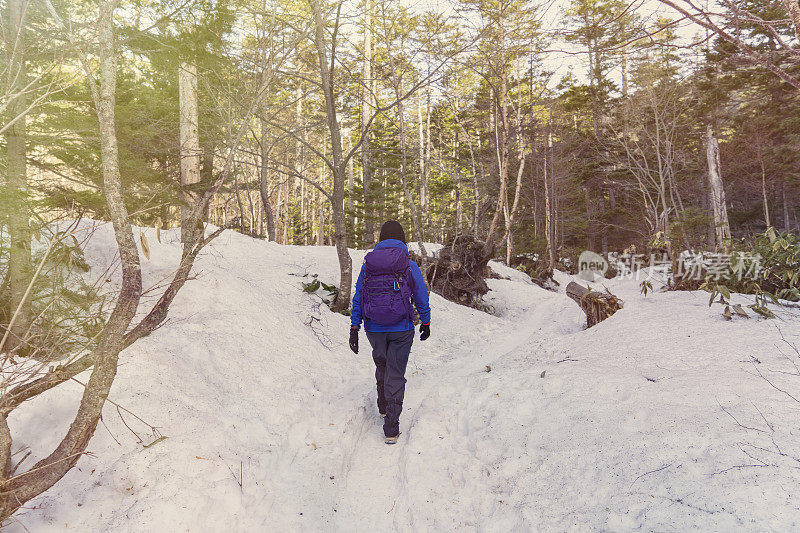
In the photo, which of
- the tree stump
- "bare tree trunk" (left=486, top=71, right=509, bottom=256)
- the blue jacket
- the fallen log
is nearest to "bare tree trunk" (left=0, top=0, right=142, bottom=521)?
the blue jacket

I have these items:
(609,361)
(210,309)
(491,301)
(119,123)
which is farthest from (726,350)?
(119,123)

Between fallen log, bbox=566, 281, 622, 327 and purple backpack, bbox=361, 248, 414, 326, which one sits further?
fallen log, bbox=566, 281, 622, 327

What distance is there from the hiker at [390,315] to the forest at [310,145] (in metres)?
1.68

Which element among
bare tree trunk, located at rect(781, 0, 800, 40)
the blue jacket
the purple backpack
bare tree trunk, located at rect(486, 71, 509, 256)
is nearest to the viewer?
bare tree trunk, located at rect(781, 0, 800, 40)

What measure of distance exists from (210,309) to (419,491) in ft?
13.2

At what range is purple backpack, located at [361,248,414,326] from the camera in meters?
4.09

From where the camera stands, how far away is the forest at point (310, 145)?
2.89 m

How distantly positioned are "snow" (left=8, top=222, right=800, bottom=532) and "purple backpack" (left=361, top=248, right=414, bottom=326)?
1258 mm

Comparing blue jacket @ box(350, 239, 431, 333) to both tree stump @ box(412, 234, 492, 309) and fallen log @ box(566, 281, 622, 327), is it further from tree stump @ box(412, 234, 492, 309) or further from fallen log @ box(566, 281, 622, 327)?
tree stump @ box(412, 234, 492, 309)

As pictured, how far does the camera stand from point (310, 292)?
762cm

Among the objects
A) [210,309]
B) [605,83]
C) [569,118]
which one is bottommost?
[210,309]

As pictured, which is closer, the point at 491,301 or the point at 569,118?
the point at 491,301

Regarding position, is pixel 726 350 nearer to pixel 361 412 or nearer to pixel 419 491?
pixel 419 491

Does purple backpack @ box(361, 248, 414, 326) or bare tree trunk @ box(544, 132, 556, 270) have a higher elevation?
bare tree trunk @ box(544, 132, 556, 270)
